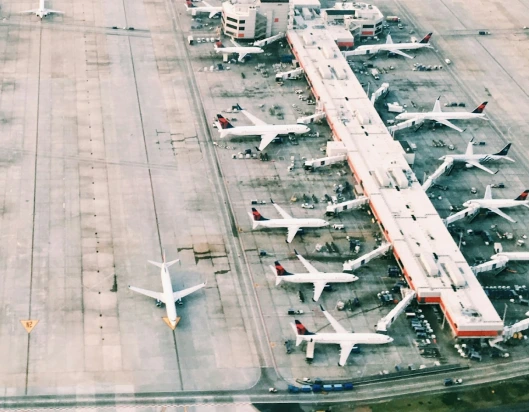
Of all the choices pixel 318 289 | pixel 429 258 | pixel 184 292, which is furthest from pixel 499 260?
pixel 184 292

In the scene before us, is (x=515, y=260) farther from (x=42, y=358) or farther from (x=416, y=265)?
(x=42, y=358)

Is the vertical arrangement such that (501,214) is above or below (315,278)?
above

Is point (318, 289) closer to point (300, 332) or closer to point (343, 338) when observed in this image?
point (300, 332)

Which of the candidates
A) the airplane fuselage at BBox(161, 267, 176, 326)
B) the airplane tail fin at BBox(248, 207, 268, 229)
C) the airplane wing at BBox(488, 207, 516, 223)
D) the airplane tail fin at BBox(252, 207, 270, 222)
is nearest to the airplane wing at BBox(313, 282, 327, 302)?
the airplane tail fin at BBox(248, 207, 268, 229)

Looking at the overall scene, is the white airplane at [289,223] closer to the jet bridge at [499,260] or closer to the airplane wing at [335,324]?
the airplane wing at [335,324]

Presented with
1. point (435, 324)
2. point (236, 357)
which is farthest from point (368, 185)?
point (236, 357)

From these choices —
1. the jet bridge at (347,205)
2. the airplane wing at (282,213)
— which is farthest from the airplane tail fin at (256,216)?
the jet bridge at (347,205)

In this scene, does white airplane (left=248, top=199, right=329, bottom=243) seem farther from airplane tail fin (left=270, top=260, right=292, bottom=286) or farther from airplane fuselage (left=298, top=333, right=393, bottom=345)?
airplane fuselage (left=298, top=333, right=393, bottom=345)
